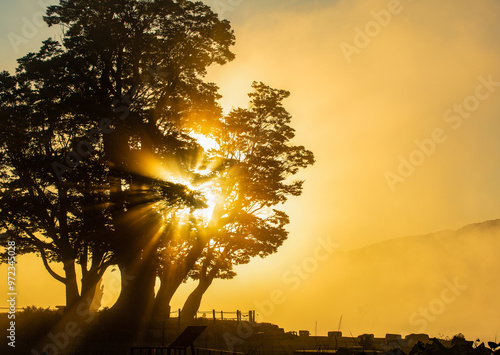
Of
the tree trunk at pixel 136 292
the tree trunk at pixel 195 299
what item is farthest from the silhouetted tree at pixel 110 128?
the tree trunk at pixel 195 299

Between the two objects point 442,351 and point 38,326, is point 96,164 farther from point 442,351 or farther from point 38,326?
point 442,351

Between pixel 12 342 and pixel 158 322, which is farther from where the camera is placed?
pixel 158 322

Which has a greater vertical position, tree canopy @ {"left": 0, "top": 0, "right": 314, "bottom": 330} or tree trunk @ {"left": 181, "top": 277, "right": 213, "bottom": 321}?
tree canopy @ {"left": 0, "top": 0, "right": 314, "bottom": 330}

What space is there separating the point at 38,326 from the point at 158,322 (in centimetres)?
614

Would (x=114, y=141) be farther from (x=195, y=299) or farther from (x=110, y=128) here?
(x=195, y=299)

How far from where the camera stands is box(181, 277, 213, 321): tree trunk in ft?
119

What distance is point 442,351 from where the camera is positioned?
10.8 m

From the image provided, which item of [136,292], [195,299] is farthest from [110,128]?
[195,299]

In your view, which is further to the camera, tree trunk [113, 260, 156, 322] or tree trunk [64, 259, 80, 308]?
tree trunk [64, 259, 80, 308]

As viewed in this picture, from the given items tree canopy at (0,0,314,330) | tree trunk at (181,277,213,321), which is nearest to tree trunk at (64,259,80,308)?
tree canopy at (0,0,314,330)

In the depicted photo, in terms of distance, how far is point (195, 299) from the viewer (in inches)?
1467

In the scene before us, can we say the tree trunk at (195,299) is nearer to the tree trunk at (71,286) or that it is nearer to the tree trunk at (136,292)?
the tree trunk at (136,292)

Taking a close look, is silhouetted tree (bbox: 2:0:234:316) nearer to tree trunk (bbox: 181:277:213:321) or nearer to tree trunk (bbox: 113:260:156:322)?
tree trunk (bbox: 113:260:156:322)

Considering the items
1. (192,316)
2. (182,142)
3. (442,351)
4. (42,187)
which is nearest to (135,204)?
(182,142)
